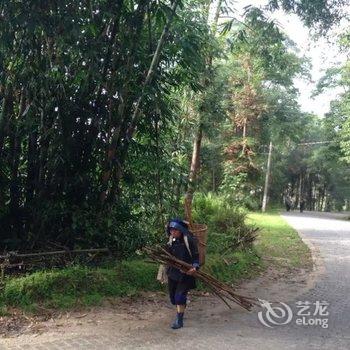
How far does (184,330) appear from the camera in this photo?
5.93 meters

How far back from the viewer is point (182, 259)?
6070 mm

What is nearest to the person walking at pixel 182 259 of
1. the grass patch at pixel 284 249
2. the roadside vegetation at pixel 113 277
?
the roadside vegetation at pixel 113 277

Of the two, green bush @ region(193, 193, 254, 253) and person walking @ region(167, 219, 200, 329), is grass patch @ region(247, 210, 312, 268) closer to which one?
green bush @ region(193, 193, 254, 253)

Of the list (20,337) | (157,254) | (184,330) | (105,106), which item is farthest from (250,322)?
(105,106)

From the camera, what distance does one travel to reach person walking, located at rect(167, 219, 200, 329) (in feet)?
19.8

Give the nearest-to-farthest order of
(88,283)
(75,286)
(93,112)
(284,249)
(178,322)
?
(178,322)
(75,286)
(88,283)
(93,112)
(284,249)

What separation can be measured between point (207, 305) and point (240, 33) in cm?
443

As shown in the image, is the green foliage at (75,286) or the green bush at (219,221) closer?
the green foliage at (75,286)

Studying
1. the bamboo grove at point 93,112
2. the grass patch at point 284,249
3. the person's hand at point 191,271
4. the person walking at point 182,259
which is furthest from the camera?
the grass patch at point 284,249

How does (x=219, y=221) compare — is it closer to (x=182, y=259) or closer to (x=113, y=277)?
(x=113, y=277)

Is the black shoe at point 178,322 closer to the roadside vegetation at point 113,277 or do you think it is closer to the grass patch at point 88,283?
the roadside vegetation at point 113,277

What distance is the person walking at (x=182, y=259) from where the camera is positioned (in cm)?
604

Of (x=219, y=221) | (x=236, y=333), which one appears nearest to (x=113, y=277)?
(x=236, y=333)

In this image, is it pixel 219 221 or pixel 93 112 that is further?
pixel 219 221
